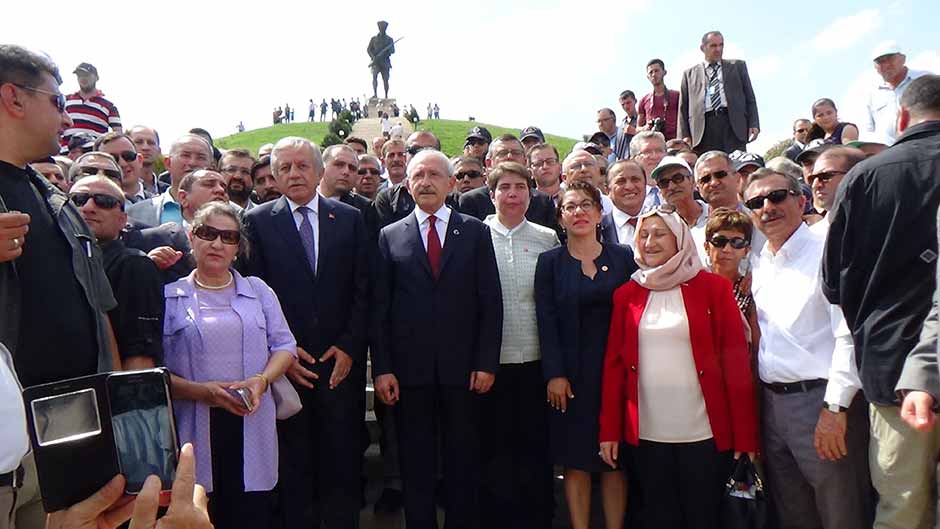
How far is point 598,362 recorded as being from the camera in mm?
4465

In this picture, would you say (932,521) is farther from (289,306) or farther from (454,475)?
(289,306)

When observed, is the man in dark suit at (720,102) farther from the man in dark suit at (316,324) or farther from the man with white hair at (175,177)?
the man with white hair at (175,177)

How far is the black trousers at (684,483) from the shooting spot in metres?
3.97

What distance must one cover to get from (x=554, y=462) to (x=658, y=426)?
2.65 ft

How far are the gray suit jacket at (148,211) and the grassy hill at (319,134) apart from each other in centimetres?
3232

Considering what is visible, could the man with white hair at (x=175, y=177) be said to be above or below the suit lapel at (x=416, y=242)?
above

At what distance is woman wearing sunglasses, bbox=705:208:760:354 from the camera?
4348mm

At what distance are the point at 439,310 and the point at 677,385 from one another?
1.67m

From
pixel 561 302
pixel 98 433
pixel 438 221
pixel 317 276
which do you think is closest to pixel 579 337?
pixel 561 302

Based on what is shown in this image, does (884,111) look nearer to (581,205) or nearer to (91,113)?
(581,205)

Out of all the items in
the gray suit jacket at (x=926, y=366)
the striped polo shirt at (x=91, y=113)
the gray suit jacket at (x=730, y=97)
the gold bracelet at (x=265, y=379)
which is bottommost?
the gold bracelet at (x=265, y=379)

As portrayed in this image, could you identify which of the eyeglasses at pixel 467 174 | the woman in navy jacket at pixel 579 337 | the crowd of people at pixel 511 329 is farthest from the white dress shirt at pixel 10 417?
the eyeglasses at pixel 467 174

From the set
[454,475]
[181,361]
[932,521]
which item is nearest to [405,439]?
[454,475]

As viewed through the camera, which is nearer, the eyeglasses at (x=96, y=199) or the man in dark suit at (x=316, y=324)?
the eyeglasses at (x=96, y=199)
